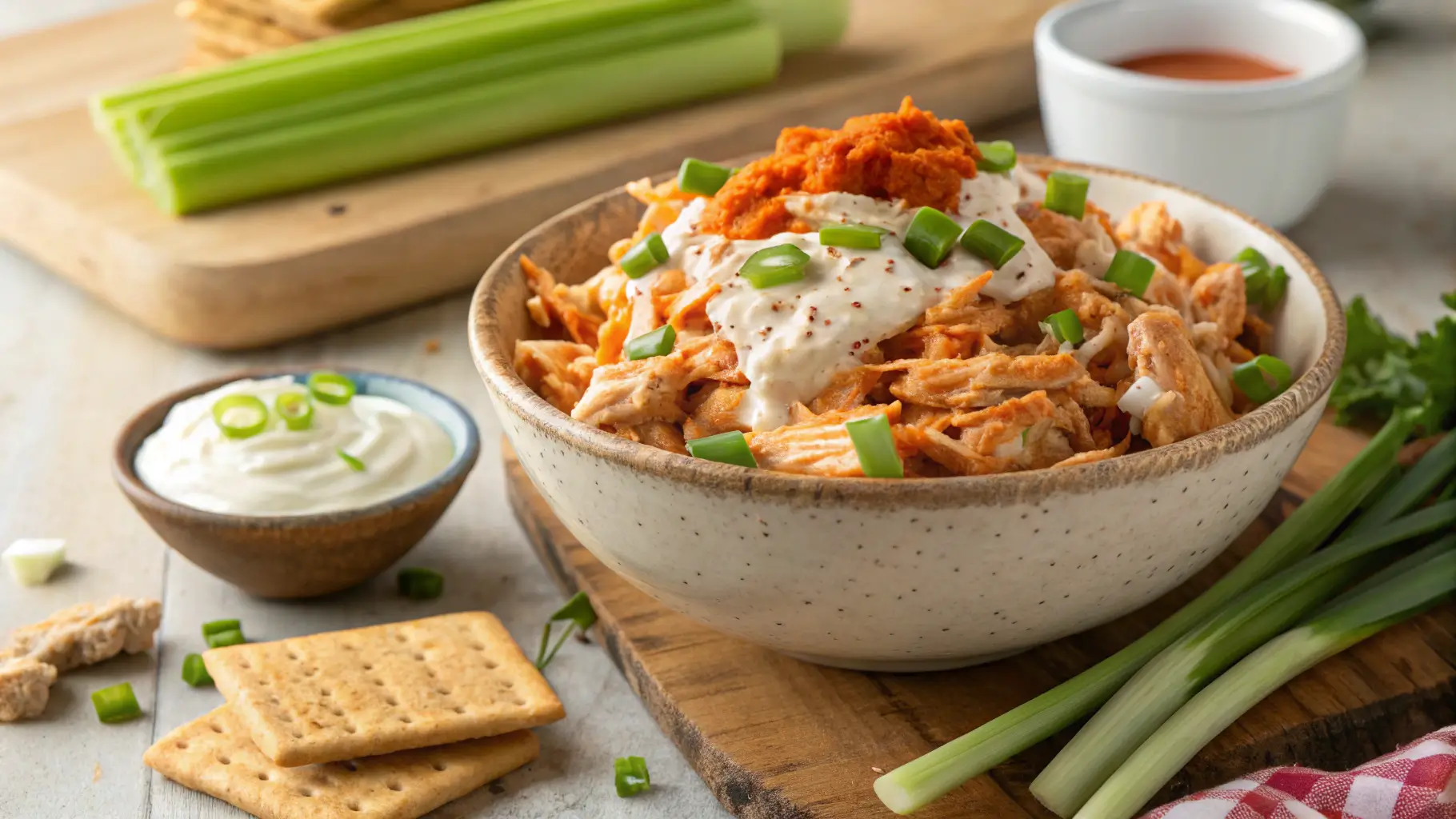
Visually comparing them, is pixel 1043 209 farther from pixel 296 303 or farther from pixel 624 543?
pixel 296 303

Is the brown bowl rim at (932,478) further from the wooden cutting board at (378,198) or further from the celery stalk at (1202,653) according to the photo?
the wooden cutting board at (378,198)

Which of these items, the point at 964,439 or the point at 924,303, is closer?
the point at 964,439

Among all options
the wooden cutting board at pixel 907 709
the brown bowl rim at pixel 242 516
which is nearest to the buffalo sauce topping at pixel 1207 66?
the wooden cutting board at pixel 907 709

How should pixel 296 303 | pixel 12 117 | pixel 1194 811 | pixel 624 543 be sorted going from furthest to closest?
pixel 12 117, pixel 296 303, pixel 624 543, pixel 1194 811

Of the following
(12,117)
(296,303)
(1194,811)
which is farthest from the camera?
(12,117)

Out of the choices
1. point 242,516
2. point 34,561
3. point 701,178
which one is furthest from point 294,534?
point 701,178

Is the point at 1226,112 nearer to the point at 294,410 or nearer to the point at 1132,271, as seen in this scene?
the point at 1132,271

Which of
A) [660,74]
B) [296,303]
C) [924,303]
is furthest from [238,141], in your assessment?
[924,303]
